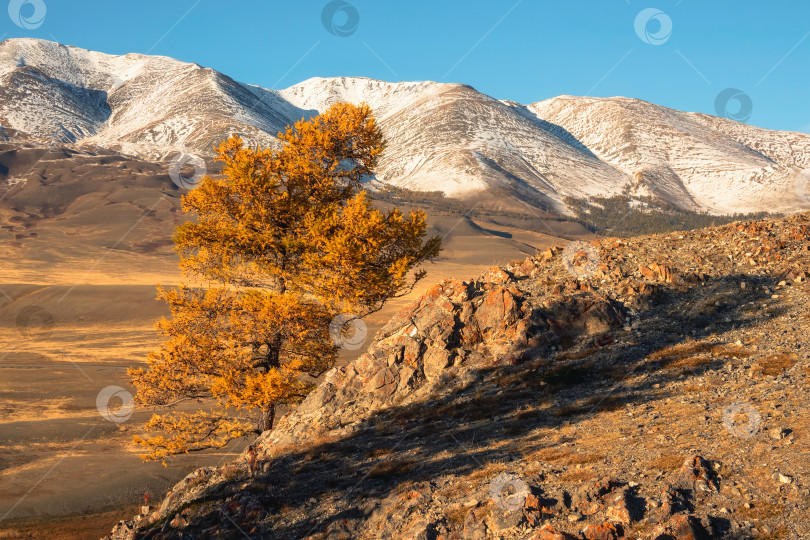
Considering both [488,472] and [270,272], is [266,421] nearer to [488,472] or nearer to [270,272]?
[270,272]

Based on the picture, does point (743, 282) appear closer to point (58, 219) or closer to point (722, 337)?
point (722, 337)

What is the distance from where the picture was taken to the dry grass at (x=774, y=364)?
14873 mm

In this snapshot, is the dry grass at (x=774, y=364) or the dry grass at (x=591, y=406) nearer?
the dry grass at (x=591, y=406)

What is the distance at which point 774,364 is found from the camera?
50.3 ft

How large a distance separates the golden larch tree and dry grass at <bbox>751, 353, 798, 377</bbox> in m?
9.83

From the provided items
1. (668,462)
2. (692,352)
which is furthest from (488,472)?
(692,352)

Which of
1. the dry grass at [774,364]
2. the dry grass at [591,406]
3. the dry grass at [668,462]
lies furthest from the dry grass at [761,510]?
the dry grass at [774,364]

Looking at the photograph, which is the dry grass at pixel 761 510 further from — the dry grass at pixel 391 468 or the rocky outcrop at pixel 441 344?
the rocky outcrop at pixel 441 344

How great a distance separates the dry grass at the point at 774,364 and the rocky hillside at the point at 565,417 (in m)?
0.05

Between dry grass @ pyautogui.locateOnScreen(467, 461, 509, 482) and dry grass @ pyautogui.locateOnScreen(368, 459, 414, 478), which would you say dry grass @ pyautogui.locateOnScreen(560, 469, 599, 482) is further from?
dry grass @ pyautogui.locateOnScreen(368, 459, 414, 478)

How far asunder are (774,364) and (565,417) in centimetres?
586

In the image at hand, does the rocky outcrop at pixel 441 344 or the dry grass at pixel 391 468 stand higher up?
the rocky outcrop at pixel 441 344

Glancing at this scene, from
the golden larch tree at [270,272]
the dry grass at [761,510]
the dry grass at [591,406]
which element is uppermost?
the golden larch tree at [270,272]

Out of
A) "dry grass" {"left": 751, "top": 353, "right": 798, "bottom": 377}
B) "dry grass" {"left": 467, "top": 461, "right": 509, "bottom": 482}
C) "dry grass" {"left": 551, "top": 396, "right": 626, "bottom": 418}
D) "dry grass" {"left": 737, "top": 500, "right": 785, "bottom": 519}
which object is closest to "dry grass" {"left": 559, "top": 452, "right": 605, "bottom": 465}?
"dry grass" {"left": 467, "top": 461, "right": 509, "bottom": 482}
